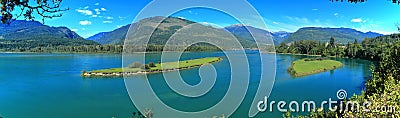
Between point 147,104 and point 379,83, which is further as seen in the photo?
point 147,104

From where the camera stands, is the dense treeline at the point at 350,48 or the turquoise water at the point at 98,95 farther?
the dense treeline at the point at 350,48

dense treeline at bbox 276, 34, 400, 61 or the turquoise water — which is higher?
dense treeline at bbox 276, 34, 400, 61

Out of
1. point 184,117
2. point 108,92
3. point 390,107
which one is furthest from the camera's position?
point 108,92

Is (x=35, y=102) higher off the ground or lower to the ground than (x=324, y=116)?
lower

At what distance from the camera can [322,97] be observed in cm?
2584

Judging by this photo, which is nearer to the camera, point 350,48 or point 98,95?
point 98,95

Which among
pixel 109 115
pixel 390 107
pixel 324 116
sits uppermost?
pixel 390 107

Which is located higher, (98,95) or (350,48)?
(350,48)

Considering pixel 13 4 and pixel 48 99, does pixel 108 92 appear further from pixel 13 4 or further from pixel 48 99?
pixel 13 4

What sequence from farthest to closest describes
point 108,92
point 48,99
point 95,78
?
point 95,78
point 108,92
point 48,99

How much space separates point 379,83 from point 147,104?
15339mm

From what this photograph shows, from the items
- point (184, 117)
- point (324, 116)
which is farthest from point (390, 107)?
point (184, 117)

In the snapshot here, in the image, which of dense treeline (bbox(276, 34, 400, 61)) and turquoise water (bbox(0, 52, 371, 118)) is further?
dense treeline (bbox(276, 34, 400, 61))

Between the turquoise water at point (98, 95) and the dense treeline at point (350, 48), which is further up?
the dense treeline at point (350, 48)
